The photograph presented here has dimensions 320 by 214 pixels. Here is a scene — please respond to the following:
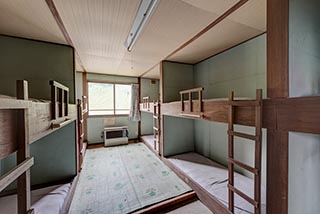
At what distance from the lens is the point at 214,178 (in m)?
2.46

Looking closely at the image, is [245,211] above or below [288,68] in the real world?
below

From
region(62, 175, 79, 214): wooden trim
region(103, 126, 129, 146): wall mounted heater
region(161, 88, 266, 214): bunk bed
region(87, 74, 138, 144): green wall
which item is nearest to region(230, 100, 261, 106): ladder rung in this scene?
region(161, 88, 266, 214): bunk bed

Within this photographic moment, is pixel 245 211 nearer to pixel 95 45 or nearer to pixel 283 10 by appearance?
pixel 283 10

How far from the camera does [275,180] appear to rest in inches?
42.6

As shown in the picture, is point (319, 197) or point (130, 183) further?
point (130, 183)

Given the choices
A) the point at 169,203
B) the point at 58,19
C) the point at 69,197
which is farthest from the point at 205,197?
the point at 58,19

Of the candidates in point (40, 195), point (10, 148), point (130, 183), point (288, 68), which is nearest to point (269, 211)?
point (288, 68)

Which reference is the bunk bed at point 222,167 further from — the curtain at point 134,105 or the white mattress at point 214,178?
the curtain at point 134,105

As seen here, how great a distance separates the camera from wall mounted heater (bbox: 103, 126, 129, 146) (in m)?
4.77

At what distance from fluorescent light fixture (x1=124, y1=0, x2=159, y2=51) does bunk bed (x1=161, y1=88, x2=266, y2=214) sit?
45.1 inches

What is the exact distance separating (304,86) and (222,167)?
229 cm

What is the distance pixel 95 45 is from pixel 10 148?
96.4 inches

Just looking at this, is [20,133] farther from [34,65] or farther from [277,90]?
[34,65]

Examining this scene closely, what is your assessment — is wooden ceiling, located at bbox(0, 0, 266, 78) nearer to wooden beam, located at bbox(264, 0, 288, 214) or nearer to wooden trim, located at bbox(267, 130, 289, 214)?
wooden beam, located at bbox(264, 0, 288, 214)
